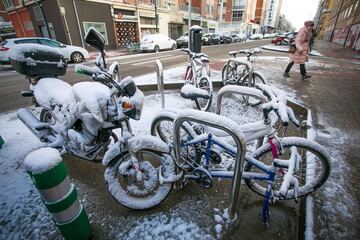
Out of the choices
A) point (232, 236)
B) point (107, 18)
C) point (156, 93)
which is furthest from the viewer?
point (107, 18)

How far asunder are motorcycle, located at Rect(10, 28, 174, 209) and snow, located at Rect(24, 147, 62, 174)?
0.56m

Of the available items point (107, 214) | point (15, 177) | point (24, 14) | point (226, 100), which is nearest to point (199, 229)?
point (107, 214)

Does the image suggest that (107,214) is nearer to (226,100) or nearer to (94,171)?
(94,171)

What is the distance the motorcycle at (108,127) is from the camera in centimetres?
182

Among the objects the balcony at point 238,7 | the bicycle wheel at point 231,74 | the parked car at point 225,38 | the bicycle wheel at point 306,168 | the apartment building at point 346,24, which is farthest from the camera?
the balcony at point 238,7

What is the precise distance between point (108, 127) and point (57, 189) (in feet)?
2.74

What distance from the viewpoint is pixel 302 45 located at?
5.97 metres

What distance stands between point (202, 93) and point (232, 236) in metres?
1.42

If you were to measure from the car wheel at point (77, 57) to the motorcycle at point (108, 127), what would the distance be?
10372mm

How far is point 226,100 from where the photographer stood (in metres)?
4.90

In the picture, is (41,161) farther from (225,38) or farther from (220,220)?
(225,38)

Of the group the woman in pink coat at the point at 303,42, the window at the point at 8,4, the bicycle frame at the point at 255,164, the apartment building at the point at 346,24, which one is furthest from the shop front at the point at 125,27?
the apartment building at the point at 346,24

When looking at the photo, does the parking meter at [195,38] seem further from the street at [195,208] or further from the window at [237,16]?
the window at [237,16]

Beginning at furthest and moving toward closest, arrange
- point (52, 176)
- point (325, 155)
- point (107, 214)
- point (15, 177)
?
point (15, 177) → point (107, 214) → point (325, 155) → point (52, 176)
